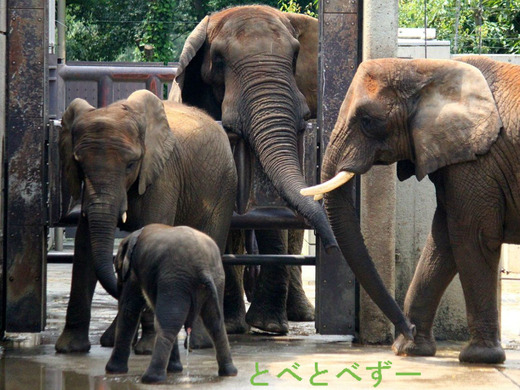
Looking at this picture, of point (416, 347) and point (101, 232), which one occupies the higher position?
point (101, 232)

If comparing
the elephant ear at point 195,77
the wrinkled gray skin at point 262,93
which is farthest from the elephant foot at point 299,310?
the elephant ear at point 195,77

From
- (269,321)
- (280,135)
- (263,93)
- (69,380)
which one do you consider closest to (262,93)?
(263,93)

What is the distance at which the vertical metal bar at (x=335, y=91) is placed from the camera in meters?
9.70

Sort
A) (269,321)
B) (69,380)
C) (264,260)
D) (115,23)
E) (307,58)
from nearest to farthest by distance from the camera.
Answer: (69,380) → (264,260) → (269,321) → (307,58) → (115,23)

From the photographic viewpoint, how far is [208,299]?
743 cm

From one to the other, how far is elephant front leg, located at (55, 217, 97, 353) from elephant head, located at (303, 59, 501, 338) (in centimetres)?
158

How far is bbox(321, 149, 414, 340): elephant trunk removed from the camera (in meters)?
8.70

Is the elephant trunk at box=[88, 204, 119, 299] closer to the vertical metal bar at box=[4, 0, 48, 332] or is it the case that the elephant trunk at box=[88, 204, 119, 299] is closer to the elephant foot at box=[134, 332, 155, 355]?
the elephant foot at box=[134, 332, 155, 355]

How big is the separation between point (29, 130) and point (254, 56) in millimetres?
1916

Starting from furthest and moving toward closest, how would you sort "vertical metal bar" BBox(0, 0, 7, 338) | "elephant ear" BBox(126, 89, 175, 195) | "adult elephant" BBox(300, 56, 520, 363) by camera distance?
1. "vertical metal bar" BBox(0, 0, 7, 338)
2. "elephant ear" BBox(126, 89, 175, 195)
3. "adult elephant" BBox(300, 56, 520, 363)

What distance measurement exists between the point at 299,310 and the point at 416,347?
274 centimetres

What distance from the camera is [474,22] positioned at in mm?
22281

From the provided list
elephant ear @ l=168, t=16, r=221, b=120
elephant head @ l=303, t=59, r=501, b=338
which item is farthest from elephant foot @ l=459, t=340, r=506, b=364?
elephant ear @ l=168, t=16, r=221, b=120

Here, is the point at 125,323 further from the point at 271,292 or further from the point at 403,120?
the point at 271,292
